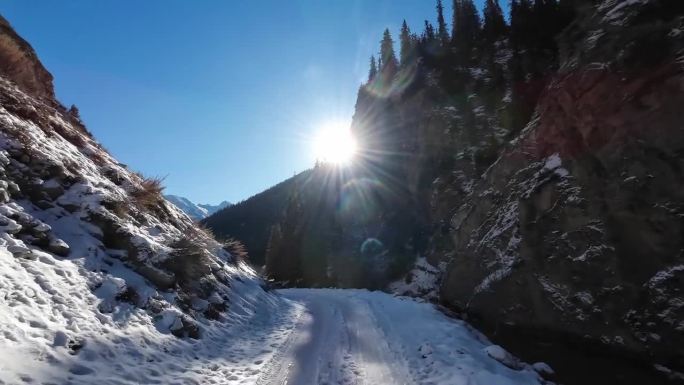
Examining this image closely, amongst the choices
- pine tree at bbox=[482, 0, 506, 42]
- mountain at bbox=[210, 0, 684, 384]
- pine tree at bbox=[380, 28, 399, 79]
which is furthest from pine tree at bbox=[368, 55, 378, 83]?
mountain at bbox=[210, 0, 684, 384]

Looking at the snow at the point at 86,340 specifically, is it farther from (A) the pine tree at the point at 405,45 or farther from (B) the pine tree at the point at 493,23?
(A) the pine tree at the point at 405,45

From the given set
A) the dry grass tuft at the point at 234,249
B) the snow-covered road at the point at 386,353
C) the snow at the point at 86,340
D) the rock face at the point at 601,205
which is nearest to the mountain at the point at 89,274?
the snow at the point at 86,340

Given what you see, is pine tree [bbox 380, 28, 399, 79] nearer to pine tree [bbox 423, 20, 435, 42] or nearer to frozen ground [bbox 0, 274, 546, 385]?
pine tree [bbox 423, 20, 435, 42]

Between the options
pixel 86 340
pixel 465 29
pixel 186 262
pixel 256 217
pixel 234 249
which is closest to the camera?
pixel 86 340

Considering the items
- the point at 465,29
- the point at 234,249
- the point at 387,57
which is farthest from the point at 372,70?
the point at 234,249

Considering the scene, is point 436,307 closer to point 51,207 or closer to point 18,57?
point 51,207

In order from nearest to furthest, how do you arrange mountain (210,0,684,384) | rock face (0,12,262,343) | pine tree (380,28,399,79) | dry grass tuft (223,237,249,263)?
rock face (0,12,262,343)
mountain (210,0,684,384)
dry grass tuft (223,237,249,263)
pine tree (380,28,399,79)

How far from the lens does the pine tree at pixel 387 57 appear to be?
86.1m

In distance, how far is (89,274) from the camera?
895cm

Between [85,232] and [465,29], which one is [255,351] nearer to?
[85,232]

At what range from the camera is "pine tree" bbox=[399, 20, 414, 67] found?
7624cm

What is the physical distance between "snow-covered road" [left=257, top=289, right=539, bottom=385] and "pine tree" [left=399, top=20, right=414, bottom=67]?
220 feet

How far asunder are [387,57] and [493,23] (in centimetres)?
3994

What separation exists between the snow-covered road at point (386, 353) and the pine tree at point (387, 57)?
7514 centimetres
